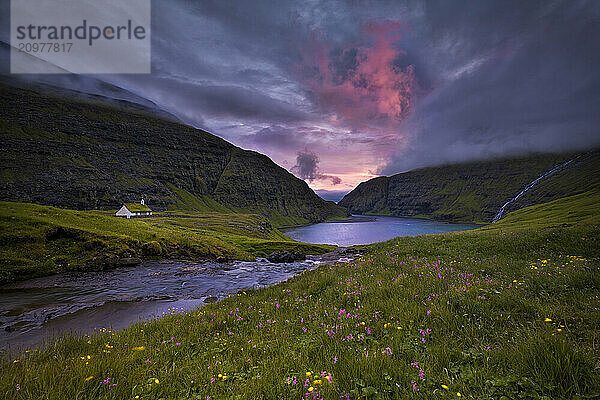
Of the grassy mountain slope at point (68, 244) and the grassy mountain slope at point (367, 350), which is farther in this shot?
the grassy mountain slope at point (68, 244)

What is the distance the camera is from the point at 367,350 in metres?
4.55

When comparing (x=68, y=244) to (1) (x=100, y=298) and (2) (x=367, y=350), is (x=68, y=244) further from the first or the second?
(2) (x=367, y=350)

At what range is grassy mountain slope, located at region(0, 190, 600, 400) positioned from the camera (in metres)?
3.22

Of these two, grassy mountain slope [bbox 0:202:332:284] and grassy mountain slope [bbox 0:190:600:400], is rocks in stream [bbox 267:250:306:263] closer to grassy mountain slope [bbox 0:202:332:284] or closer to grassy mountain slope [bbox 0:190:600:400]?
grassy mountain slope [bbox 0:202:332:284]

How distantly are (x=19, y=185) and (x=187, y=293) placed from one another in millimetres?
236850


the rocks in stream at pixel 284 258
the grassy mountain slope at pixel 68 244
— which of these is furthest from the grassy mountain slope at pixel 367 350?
the rocks in stream at pixel 284 258

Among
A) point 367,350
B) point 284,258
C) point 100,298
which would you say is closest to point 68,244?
point 100,298

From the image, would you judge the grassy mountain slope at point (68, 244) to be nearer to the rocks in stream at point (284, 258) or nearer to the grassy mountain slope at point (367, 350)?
the rocks in stream at point (284, 258)

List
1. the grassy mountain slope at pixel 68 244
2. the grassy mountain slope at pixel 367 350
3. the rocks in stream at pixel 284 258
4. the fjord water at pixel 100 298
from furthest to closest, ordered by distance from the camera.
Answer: the rocks in stream at pixel 284 258
the grassy mountain slope at pixel 68 244
the fjord water at pixel 100 298
the grassy mountain slope at pixel 367 350

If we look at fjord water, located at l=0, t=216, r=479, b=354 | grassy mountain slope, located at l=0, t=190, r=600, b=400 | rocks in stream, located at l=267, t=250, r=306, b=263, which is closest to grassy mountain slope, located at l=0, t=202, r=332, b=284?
fjord water, located at l=0, t=216, r=479, b=354

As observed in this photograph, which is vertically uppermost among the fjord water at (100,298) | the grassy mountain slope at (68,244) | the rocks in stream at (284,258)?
the grassy mountain slope at (68,244)

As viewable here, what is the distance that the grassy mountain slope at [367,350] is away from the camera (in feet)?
10.6

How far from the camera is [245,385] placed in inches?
147

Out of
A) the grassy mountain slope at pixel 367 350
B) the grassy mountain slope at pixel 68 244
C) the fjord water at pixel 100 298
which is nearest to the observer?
the grassy mountain slope at pixel 367 350
